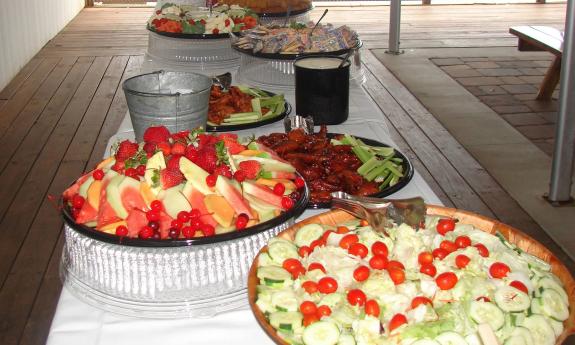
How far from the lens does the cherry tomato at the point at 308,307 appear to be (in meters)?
0.95

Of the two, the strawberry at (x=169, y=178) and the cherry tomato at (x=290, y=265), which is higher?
the strawberry at (x=169, y=178)

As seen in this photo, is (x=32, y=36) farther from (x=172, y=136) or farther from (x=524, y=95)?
(x=172, y=136)

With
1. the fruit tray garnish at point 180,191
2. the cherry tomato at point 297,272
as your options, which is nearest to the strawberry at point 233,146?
the fruit tray garnish at point 180,191

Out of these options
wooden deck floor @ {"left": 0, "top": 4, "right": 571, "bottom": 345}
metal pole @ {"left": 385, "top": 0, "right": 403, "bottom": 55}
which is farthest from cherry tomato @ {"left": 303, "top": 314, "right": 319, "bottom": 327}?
metal pole @ {"left": 385, "top": 0, "right": 403, "bottom": 55}

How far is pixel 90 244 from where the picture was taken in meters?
1.13

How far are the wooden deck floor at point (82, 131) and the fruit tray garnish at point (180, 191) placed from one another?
118cm

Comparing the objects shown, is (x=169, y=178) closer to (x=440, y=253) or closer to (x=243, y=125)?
(x=440, y=253)

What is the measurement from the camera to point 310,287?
991mm

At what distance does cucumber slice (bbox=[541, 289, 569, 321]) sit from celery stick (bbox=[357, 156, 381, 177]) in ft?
2.11

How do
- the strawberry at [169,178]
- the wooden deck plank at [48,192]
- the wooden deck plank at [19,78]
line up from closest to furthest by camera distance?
the strawberry at [169,178], the wooden deck plank at [48,192], the wooden deck plank at [19,78]

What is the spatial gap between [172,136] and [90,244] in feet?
0.97

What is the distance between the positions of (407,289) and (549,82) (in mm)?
3904

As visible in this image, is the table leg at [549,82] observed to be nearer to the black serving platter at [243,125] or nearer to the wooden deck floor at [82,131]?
the wooden deck floor at [82,131]

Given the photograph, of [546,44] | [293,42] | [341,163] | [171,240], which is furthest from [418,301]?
[546,44]
